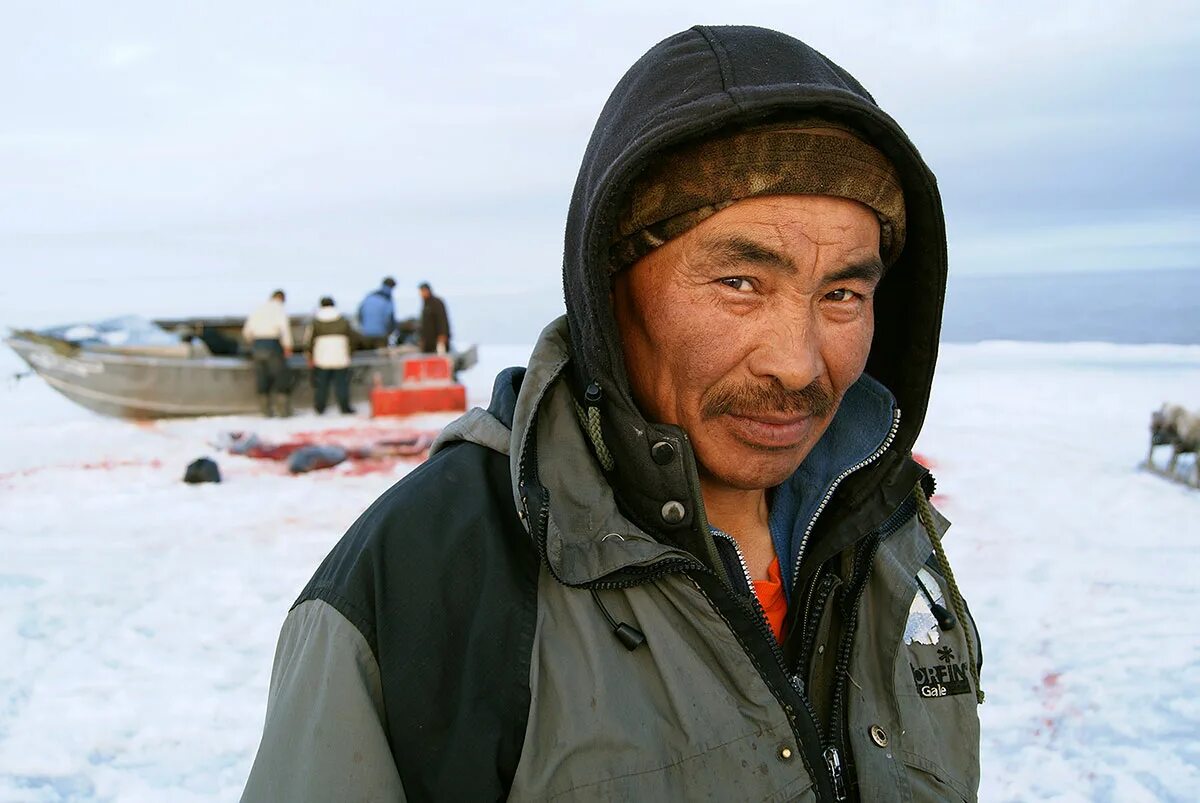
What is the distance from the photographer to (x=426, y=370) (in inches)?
505

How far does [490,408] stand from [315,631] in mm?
460

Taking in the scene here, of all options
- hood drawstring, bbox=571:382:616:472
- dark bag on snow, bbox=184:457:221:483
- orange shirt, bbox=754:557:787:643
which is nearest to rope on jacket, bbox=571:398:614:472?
hood drawstring, bbox=571:382:616:472

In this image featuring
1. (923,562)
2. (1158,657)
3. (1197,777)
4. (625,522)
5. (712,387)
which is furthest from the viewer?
(1158,657)

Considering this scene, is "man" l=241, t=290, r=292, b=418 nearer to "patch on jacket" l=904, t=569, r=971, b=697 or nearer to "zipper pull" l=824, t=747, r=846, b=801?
"patch on jacket" l=904, t=569, r=971, b=697

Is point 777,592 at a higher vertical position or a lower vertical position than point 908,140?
lower

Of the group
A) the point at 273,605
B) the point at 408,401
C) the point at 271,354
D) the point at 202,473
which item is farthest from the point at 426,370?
the point at 273,605

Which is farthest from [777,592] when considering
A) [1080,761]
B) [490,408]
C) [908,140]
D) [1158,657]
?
[1158,657]

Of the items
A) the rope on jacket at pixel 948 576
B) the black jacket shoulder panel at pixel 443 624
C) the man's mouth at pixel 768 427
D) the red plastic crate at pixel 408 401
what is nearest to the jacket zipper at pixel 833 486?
the rope on jacket at pixel 948 576

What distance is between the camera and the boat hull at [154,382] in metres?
12.4

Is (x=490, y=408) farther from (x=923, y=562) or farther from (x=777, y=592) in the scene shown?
(x=923, y=562)

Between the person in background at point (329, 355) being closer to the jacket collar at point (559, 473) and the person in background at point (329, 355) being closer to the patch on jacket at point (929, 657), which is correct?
the jacket collar at point (559, 473)

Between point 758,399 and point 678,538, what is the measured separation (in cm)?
25

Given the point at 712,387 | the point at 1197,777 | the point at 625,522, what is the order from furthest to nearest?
the point at 1197,777
the point at 712,387
the point at 625,522

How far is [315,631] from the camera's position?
1.19m
